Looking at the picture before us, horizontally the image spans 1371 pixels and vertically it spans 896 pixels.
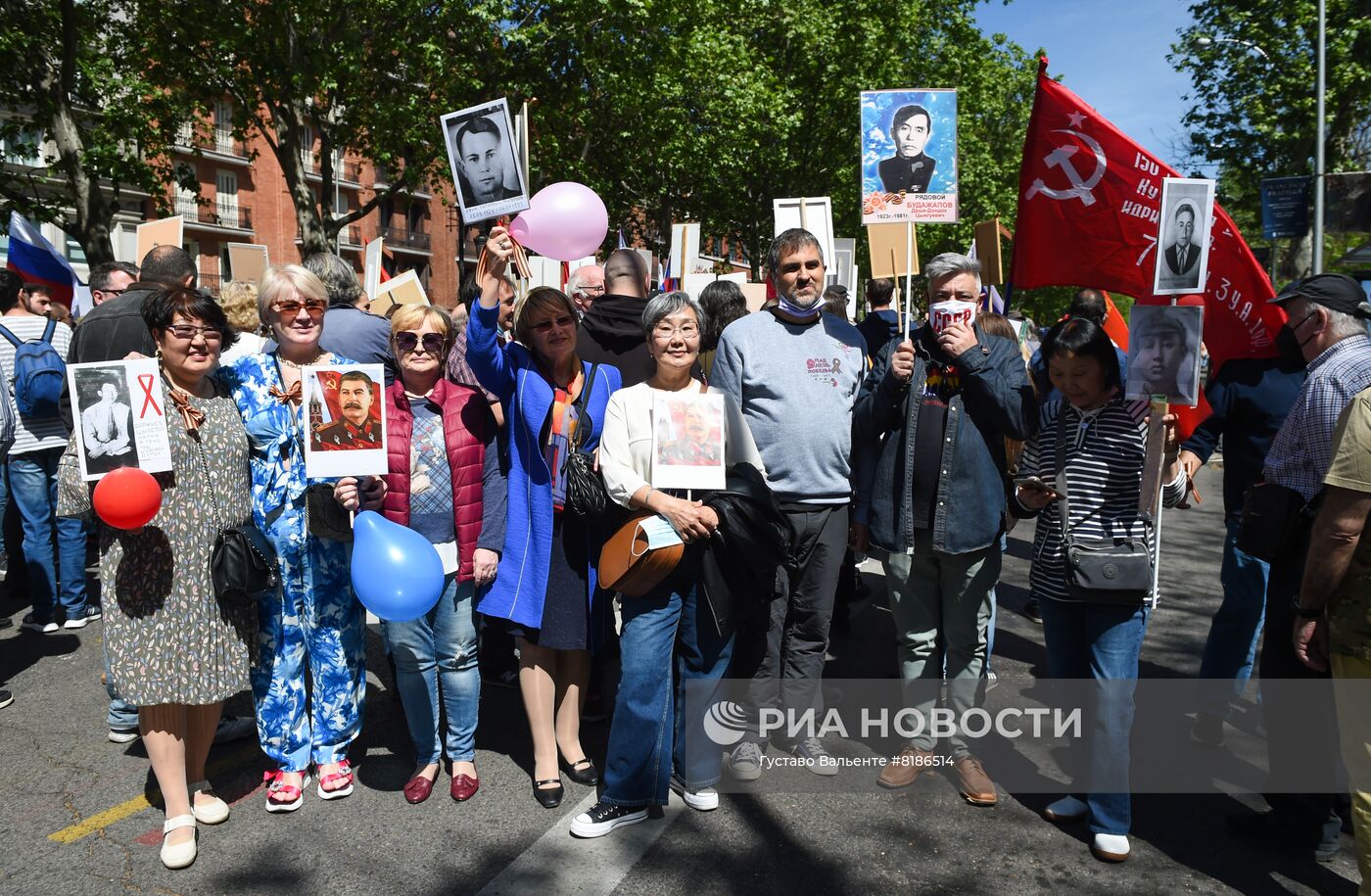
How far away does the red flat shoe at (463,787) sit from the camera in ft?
12.1

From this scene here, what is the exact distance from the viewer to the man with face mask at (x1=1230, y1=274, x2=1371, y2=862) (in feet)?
10.4

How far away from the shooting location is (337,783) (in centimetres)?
371

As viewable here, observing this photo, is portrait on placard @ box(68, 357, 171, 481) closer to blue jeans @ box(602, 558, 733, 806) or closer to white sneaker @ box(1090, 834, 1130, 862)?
blue jeans @ box(602, 558, 733, 806)

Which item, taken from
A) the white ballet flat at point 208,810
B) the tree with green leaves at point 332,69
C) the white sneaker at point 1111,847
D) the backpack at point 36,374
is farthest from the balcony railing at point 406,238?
the white sneaker at point 1111,847

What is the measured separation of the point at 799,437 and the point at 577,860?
71.4 inches

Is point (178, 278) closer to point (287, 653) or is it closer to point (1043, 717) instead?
point (287, 653)

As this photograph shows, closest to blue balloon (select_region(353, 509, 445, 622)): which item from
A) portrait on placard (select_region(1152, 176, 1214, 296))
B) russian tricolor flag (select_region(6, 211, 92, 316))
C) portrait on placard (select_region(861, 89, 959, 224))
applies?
portrait on placard (select_region(861, 89, 959, 224))

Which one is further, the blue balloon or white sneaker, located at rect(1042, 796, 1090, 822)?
white sneaker, located at rect(1042, 796, 1090, 822)

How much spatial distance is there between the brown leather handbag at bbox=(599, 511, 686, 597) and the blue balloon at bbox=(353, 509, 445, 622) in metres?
0.63

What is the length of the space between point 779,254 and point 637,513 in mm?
1335

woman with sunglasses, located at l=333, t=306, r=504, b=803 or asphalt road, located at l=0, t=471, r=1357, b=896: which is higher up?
woman with sunglasses, located at l=333, t=306, r=504, b=803

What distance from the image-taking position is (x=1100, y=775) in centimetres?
329

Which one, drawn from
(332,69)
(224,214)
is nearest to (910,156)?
(332,69)

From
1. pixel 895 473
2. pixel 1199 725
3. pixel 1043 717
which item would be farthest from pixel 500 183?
pixel 1199 725
